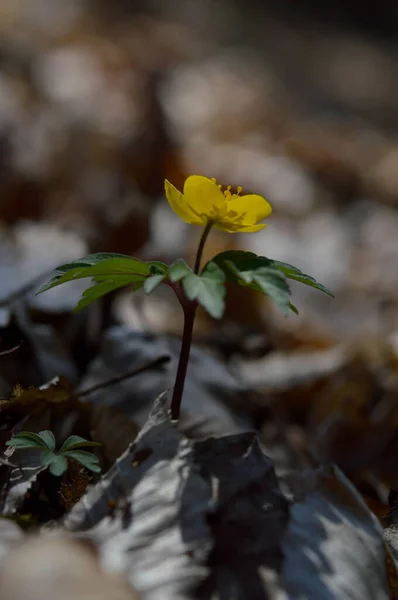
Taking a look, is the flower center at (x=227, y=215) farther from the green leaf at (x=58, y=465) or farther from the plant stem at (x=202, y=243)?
the green leaf at (x=58, y=465)

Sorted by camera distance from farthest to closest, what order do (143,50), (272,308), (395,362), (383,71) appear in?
(383,71) → (143,50) → (272,308) → (395,362)

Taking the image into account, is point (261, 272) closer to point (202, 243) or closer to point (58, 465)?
point (202, 243)

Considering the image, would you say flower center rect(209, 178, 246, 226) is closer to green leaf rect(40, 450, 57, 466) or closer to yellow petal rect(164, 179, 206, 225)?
yellow petal rect(164, 179, 206, 225)

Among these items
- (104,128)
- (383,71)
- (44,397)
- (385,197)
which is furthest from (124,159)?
(383,71)

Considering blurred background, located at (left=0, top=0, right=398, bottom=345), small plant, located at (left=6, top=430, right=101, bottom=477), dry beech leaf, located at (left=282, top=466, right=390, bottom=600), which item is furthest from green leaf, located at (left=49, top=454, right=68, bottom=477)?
blurred background, located at (left=0, top=0, right=398, bottom=345)

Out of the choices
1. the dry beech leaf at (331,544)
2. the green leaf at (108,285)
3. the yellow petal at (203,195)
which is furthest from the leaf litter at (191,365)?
the yellow petal at (203,195)

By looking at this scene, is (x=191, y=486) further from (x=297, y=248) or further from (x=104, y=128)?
(x=104, y=128)

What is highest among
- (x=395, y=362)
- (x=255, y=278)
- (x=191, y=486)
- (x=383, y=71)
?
(x=255, y=278)

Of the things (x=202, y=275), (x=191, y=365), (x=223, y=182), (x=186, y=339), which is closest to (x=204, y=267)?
(x=202, y=275)
